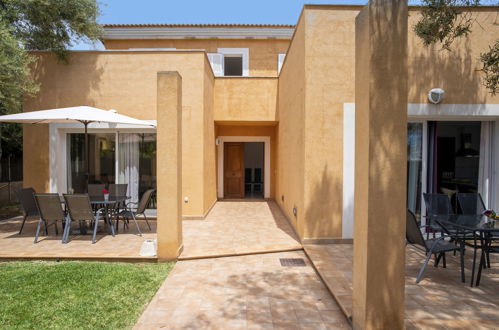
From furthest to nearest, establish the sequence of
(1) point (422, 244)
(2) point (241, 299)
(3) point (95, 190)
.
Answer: (3) point (95, 190) < (1) point (422, 244) < (2) point (241, 299)

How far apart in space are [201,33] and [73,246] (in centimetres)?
1010

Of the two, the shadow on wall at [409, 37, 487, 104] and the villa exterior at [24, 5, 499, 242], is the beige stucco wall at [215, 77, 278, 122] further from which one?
the shadow on wall at [409, 37, 487, 104]

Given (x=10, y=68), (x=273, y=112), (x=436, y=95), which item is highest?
(x=10, y=68)

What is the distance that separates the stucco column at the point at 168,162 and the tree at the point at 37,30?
14.6 feet

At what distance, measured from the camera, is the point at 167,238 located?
4.76 m

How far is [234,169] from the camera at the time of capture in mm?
12422

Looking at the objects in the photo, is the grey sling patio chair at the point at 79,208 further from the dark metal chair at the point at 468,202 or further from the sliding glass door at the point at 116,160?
the dark metal chair at the point at 468,202

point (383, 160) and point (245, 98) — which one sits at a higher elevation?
point (245, 98)

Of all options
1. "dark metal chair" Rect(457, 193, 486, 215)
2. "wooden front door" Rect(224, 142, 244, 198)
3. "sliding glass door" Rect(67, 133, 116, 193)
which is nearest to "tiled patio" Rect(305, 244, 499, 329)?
"dark metal chair" Rect(457, 193, 486, 215)

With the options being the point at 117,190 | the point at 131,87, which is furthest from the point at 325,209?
the point at 131,87

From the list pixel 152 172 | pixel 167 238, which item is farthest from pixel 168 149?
pixel 152 172

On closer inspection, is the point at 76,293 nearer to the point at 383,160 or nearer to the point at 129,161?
the point at 383,160

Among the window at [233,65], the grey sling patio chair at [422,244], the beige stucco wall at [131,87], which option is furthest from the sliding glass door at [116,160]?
the window at [233,65]

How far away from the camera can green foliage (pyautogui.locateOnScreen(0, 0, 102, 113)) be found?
266 inches
